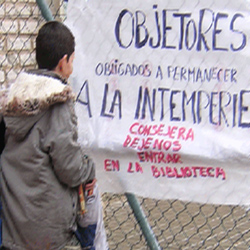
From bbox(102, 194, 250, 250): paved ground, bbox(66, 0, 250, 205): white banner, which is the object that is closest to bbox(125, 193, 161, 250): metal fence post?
bbox(66, 0, 250, 205): white banner

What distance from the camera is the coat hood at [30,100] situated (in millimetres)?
2527

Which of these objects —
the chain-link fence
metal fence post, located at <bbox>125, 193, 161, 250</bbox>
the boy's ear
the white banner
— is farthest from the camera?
the chain-link fence

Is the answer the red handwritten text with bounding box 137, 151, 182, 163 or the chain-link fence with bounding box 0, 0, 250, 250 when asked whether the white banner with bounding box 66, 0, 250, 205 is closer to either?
the red handwritten text with bounding box 137, 151, 182, 163

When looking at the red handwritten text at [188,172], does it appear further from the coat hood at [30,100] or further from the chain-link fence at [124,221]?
the chain-link fence at [124,221]

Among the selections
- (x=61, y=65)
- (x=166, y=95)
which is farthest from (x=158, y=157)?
(x=61, y=65)

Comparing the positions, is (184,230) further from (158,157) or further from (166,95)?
(166,95)

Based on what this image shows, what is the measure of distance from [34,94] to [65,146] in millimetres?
293

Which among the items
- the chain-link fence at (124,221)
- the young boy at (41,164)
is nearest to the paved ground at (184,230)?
the chain-link fence at (124,221)

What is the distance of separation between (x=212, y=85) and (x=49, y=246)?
43.6 inches

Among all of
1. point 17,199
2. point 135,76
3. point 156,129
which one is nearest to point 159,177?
point 156,129

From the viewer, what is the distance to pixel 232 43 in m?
2.57

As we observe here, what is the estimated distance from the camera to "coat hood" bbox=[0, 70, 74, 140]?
2.53 m

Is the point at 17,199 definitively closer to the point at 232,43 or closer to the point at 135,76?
the point at 135,76

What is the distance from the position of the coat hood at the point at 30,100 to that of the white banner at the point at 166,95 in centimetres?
38
